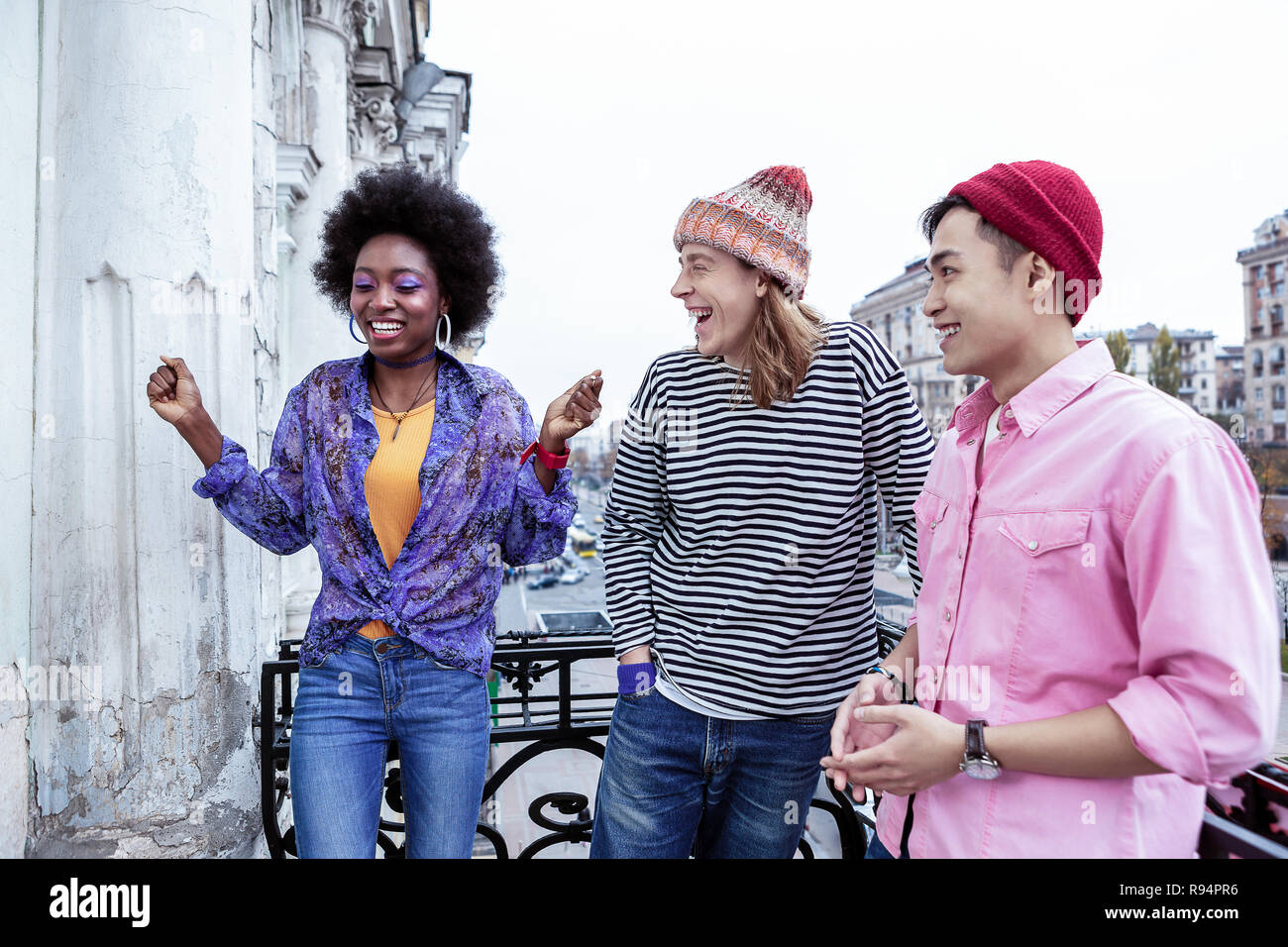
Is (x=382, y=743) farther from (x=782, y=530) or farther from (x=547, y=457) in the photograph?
(x=782, y=530)

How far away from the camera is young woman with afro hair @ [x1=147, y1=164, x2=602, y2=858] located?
1.99 m

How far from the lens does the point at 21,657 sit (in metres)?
2.52

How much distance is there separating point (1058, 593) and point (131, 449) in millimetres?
2556

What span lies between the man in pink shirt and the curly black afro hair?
1327 millimetres

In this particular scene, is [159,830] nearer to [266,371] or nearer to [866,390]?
[866,390]

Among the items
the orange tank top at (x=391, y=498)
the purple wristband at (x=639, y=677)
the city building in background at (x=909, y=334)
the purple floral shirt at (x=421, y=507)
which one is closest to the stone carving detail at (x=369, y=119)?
the purple floral shirt at (x=421, y=507)

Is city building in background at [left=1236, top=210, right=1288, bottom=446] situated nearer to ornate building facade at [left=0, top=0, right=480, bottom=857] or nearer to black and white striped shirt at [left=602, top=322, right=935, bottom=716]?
black and white striped shirt at [left=602, top=322, right=935, bottom=716]

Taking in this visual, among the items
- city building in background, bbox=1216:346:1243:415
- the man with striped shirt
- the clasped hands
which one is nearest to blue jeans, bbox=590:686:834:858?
the man with striped shirt

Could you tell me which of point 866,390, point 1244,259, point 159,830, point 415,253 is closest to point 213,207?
point 415,253

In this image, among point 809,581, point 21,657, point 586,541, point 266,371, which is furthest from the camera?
point 586,541

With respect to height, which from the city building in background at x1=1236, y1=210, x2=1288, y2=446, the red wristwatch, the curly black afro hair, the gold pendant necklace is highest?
the city building in background at x1=1236, y1=210, x2=1288, y2=446

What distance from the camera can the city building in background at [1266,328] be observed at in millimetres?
30484
